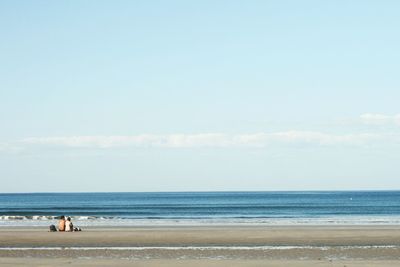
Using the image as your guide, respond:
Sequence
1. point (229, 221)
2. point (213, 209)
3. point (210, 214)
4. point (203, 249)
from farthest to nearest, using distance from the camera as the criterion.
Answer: point (213, 209) → point (210, 214) → point (229, 221) → point (203, 249)

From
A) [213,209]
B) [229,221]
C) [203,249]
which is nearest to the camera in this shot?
[203,249]

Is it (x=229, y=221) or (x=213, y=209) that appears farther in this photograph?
(x=213, y=209)

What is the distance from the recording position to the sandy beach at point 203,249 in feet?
67.5

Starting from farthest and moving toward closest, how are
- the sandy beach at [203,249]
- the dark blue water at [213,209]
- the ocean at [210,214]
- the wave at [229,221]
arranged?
the dark blue water at [213,209] → the ocean at [210,214] → the wave at [229,221] → the sandy beach at [203,249]

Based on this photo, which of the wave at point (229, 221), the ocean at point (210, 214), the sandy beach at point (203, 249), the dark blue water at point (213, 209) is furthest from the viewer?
the dark blue water at point (213, 209)

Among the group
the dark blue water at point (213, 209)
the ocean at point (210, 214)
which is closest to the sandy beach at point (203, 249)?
the ocean at point (210, 214)

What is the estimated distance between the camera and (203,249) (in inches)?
984

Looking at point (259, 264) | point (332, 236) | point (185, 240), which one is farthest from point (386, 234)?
point (259, 264)

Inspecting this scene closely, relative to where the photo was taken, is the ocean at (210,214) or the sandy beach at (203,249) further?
the ocean at (210,214)

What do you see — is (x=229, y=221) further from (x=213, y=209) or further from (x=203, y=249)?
(x=213, y=209)

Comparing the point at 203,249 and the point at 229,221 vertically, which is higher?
the point at 229,221

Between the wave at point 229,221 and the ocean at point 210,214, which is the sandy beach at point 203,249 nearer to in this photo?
the wave at point 229,221

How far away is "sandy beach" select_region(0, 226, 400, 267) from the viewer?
67.5 ft

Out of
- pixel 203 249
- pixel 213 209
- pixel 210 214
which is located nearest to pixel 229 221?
pixel 210 214
